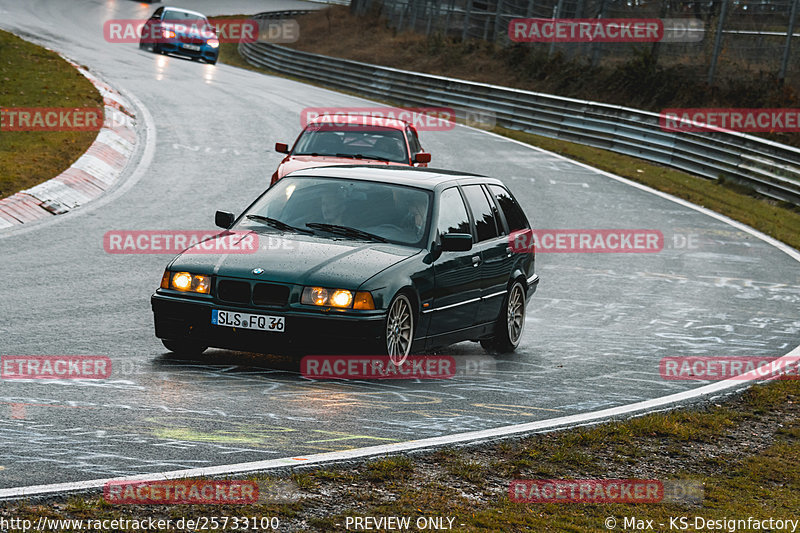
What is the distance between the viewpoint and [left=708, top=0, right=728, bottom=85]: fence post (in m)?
29.4

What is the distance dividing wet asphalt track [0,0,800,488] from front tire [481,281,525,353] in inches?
6.7

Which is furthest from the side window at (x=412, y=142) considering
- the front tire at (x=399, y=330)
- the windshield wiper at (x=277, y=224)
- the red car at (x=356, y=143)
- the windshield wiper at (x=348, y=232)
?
the front tire at (x=399, y=330)

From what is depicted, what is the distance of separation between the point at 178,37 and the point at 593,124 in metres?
15.7

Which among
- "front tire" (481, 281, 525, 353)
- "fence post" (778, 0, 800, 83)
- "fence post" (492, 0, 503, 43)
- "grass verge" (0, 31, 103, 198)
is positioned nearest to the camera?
"front tire" (481, 281, 525, 353)

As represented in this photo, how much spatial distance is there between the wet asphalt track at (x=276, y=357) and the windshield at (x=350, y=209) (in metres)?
1.14

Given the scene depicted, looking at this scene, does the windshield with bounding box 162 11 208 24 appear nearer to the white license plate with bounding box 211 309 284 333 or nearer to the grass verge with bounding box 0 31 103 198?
the grass verge with bounding box 0 31 103 198

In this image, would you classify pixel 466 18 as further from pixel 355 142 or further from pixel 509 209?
pixel 509 209

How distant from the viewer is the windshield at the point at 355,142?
15.5m

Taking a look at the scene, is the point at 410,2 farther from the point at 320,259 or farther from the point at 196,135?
the point at 320,259

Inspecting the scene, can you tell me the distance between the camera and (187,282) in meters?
8.23

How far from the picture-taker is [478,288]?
959 cm

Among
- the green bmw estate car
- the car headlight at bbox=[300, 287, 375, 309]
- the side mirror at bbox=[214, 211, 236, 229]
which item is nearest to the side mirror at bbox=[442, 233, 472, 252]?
the green bmw estate car

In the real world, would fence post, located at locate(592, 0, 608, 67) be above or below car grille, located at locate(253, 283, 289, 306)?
above

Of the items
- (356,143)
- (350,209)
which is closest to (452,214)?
(350,209)
